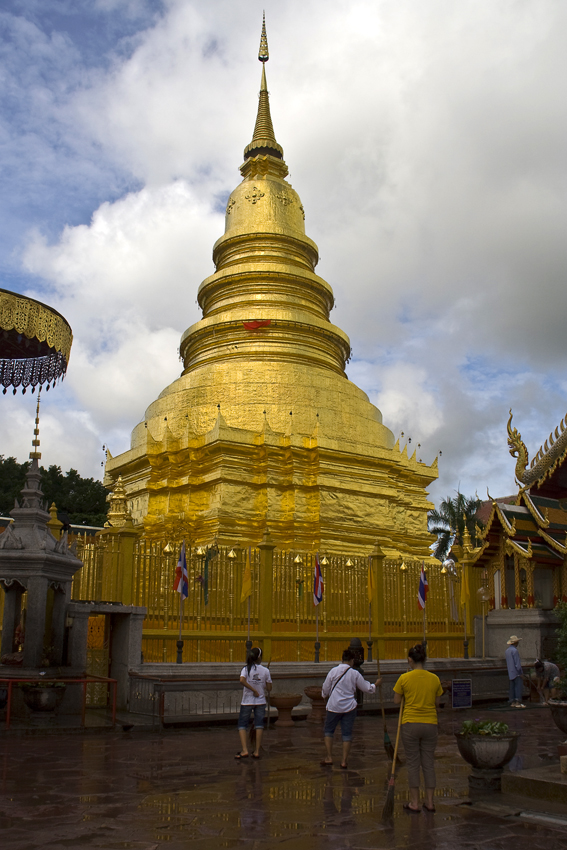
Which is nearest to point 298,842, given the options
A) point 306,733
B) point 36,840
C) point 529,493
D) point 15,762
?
point 36,840

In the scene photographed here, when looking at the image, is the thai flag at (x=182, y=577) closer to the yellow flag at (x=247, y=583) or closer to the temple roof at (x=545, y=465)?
the yellow flag at (x=247, y=583)

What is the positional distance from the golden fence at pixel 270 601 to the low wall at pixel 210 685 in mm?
642

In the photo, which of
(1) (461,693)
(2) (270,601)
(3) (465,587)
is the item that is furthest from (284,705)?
(3) (465,587)

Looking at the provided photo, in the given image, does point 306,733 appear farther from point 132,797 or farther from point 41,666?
point 132,797

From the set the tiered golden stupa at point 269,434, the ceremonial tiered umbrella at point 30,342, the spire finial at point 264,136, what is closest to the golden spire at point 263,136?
the spire finial at point 264,136

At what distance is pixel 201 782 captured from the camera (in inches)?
284

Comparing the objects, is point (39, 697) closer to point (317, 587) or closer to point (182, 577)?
point (182, 577)

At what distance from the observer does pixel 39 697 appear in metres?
10.5

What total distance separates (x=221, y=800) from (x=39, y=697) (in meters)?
4.86

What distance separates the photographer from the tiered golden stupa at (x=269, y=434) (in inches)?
912

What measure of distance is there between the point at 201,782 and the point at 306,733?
13.5ft

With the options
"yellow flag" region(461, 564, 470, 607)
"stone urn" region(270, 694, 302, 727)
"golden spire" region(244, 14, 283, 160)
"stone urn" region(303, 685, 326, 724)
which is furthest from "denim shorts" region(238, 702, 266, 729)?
"golden spire" region(244, 14, 283, 160)

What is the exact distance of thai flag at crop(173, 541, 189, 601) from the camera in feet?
41.9

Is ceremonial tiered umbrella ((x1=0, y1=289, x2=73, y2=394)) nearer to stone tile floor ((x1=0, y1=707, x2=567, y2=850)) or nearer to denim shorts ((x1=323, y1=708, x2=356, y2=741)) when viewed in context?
stone tile floor ((x1=0, y1=707, x2=567, y2=850))
